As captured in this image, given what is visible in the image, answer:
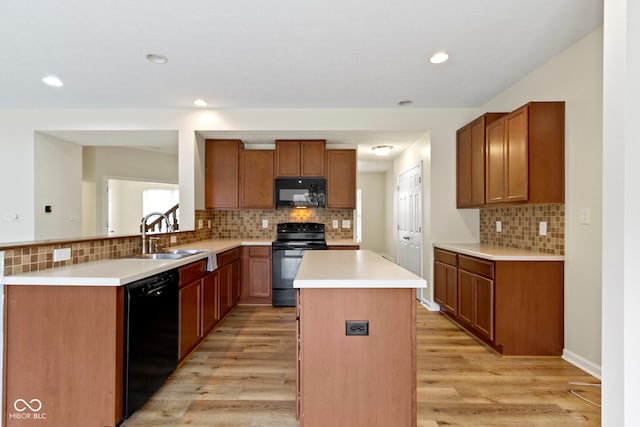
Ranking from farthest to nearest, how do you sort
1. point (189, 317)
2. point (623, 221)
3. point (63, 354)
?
point (189, 317), point (63, 354), point (623, 221)

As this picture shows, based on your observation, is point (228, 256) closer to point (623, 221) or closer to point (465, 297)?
point (465, 297)

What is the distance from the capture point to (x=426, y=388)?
216 centimetres

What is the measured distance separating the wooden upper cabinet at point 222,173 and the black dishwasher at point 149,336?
2.24m

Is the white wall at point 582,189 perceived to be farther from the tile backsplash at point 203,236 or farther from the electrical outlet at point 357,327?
the tile backsplash at point 203,236

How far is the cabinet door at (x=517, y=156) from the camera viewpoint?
2600mm

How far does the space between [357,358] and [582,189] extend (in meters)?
2.26

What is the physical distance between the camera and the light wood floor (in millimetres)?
1839

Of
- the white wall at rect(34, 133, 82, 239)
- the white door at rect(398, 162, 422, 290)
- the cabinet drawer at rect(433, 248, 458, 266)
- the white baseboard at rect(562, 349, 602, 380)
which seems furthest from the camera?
the white door at rect(398, 162, 422, 290)

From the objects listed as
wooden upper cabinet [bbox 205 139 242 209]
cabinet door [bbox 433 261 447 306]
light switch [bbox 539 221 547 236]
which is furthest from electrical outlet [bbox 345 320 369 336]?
wooden upper cabinet [bbox 205 139 242 209]

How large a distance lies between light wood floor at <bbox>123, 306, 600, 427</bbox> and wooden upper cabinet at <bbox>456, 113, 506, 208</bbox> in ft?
5.11

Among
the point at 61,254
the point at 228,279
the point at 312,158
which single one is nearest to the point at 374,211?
the point at 312,158

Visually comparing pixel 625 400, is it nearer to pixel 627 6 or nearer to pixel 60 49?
pixel 627 6

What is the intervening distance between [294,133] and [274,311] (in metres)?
2.33

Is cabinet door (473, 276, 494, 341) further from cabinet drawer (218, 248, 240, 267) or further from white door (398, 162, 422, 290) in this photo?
cabinet drawer (218, 248, 240, 267)
